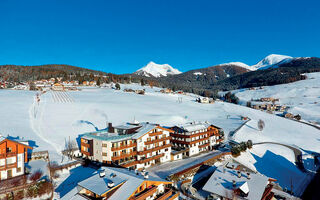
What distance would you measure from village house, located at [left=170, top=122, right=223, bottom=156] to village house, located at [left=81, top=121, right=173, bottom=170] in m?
6.10

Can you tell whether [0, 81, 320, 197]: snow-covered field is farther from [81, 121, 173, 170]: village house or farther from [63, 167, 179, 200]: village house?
[63, 167, 179, 200]: village house

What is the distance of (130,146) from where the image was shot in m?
39.0

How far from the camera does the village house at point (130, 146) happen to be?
3691cm

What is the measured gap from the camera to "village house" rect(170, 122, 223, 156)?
164 ft

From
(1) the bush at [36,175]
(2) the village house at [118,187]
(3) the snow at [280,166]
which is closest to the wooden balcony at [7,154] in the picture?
(1) the bush at [36,175]

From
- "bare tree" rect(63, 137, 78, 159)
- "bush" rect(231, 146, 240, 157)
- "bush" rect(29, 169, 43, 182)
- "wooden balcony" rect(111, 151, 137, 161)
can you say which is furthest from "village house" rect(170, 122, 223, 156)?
"bush" rect(29, 169, 43, 182)

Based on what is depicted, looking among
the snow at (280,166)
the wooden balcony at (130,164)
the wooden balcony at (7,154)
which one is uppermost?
the wooden balcony at (7,154)

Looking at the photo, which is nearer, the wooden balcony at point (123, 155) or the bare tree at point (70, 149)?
the wooden balcony at point (123, 155)

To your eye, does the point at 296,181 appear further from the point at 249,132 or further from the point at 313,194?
the point at 249,132

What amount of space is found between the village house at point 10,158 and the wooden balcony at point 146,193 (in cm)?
1888

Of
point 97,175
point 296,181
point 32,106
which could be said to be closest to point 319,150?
point 296,181

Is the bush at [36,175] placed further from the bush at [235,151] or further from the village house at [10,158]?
the bush at [235,151]

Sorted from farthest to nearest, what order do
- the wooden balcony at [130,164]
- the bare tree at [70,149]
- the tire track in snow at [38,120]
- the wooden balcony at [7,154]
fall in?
the tire track in snow at [38,120], the bare tree at [70,149], the wooden balcony at [130,164], the wooden balcony at [7,154]

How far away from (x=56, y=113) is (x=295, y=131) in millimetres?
90850
